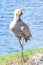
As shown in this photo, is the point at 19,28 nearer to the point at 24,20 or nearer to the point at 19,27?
the point at 19,27

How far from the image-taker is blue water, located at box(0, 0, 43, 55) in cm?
1132

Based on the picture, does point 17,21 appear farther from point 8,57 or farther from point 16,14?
point 8,57

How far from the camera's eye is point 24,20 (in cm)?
1574

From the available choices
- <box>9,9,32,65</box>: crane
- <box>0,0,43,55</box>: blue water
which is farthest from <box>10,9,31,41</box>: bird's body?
<box>0,0,43,55</box>: blue water

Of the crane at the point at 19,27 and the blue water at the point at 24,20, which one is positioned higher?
the crane at the point at 19,27

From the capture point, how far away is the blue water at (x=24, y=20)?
1132cm

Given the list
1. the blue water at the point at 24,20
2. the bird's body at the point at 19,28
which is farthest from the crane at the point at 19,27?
the blue water at the point at 24,20

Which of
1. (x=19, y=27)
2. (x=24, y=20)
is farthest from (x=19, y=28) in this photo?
(x=24, y=20)

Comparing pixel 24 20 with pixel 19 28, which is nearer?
pixel 19 28

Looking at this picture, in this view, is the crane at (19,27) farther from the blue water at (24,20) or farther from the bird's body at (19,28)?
the blue water at (24,20)

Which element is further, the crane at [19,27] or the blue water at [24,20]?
the blue water at [24,20]

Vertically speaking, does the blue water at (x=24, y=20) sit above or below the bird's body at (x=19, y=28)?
below

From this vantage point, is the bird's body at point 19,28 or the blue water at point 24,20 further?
the blue water at point 24,20

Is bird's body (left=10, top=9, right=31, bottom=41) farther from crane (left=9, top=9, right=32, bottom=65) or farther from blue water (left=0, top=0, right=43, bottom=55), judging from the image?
→ blue water (left=0, top=0, right=43, bottom=55)
